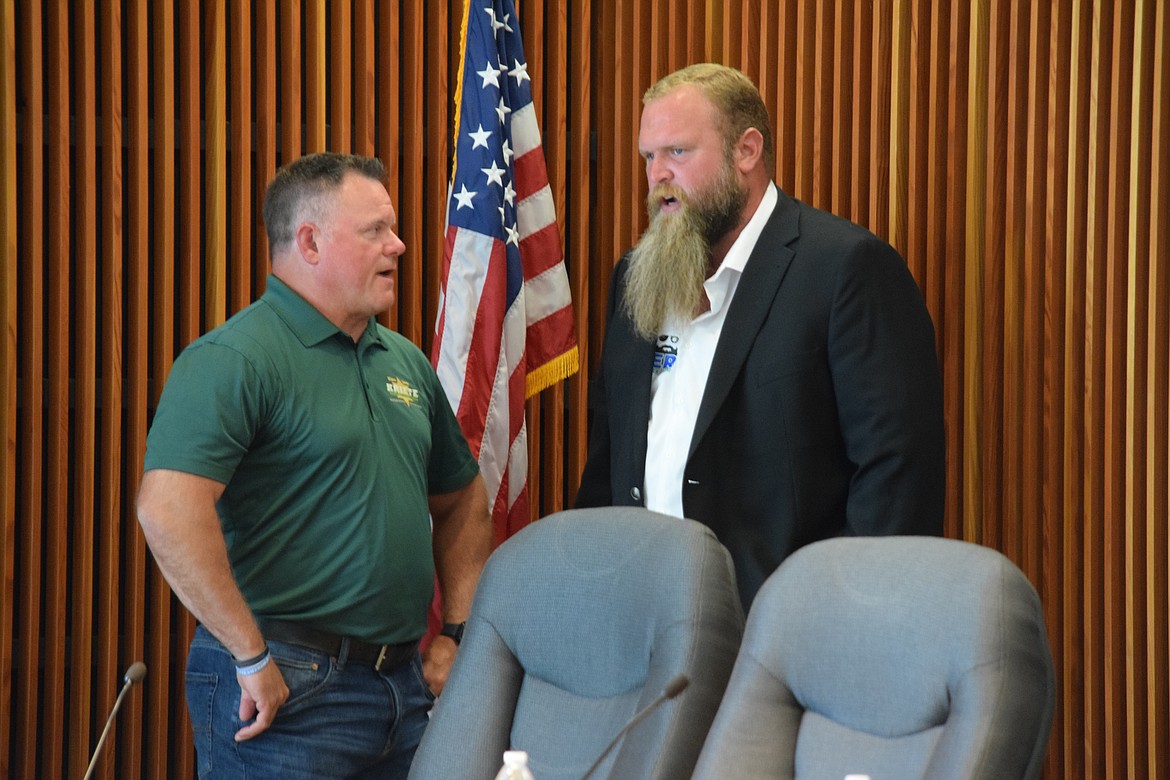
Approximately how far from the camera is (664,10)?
4.16m

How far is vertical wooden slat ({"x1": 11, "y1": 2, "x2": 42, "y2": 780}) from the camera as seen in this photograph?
3.51m

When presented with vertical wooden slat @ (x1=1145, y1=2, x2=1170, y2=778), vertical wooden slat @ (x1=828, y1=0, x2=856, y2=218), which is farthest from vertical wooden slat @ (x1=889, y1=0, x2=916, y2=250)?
vertical wooden slat @ (x1=1145, y1=2, x2=1170, y2=778)

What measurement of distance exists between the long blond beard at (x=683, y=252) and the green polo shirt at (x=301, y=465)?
722mm

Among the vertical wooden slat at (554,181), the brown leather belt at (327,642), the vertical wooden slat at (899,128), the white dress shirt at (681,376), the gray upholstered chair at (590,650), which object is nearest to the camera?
the gray upholstered chair at (590,650)

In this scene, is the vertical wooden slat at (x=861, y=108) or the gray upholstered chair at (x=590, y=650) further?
the vertical wooden slat at (x=861, y=108)

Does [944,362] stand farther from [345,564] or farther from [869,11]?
[345,564]

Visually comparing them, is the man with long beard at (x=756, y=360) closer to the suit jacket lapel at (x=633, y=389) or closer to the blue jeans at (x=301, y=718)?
the suit jacket lapel at (x=633, y=389)

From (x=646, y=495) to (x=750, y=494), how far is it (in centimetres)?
29

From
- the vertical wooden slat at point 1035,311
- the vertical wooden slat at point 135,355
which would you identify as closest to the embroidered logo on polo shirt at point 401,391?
the vertical wooden slat at point 135,355

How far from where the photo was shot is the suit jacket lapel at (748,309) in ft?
9.89

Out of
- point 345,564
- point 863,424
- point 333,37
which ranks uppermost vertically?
point 333,37

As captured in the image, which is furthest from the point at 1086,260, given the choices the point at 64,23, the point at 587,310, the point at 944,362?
the point at 64,23

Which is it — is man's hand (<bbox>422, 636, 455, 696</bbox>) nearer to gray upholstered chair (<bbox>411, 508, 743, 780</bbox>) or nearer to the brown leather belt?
the brown leather belt

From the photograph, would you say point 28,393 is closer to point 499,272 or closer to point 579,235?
point 499,272
